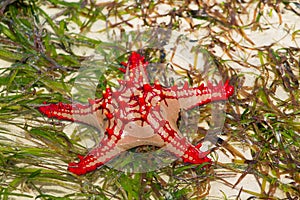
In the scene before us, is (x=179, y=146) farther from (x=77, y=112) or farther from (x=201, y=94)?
(x=77, y=112)

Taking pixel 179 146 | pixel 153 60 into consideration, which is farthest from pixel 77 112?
pixel 153 60

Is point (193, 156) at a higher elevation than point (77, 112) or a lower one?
lower

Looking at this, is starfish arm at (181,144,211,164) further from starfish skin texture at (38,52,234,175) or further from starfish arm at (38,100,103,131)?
starfish arm at (38,100,103,131)

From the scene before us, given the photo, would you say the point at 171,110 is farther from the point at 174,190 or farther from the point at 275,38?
the point at 275,38

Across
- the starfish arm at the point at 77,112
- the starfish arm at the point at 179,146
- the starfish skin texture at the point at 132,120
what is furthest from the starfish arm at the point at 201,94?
the starfish arm at the point at 77,112

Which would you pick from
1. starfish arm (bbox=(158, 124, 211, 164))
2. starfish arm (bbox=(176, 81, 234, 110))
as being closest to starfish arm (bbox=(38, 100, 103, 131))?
starfish arm (bbox=(158, 124, 211, 164))

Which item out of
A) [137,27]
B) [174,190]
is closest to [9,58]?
[137,27]

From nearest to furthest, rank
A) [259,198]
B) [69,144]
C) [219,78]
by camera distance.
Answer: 1. [259,198]
2. [69,144]
3. [219,78]
